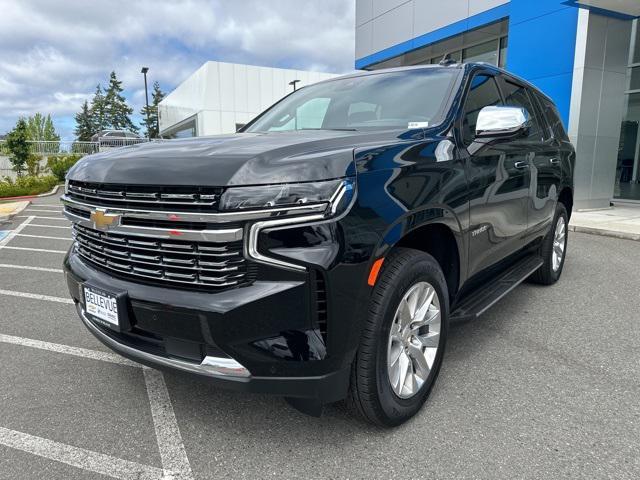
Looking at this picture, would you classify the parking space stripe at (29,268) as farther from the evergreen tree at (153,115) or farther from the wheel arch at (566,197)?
the evergreen tree at (153,115)

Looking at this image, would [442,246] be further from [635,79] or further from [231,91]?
[231,91]

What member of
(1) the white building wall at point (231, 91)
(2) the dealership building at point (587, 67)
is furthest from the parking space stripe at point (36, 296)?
(1) the white building wall at point (231, 91)

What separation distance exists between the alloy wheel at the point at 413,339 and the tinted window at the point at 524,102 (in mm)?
2073

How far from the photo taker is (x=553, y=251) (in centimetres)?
483

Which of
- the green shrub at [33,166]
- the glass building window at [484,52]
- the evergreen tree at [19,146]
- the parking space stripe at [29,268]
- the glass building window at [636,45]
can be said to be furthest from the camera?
the green shrub at [33,166]

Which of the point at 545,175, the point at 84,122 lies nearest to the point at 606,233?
the point at 545,175

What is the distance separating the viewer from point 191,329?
6.48 ft

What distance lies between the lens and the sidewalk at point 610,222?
313 inches

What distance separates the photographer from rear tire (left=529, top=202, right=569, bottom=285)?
464 cm

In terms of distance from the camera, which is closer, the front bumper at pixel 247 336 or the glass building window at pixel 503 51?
the front bumper at pixel 247 336

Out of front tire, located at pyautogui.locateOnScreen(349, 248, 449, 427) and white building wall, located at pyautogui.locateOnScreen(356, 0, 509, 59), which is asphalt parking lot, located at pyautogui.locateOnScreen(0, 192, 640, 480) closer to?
front tire, located at pyautogui.locateOnScreen(349, 248, 449, 427)

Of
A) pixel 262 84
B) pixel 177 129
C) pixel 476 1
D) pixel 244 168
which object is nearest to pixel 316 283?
pixel 244 168

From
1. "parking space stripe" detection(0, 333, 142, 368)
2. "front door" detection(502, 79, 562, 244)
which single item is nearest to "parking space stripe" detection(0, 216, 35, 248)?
"parking space stripe" detection(0, 333, 142, 368)

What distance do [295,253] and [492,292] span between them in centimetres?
194
